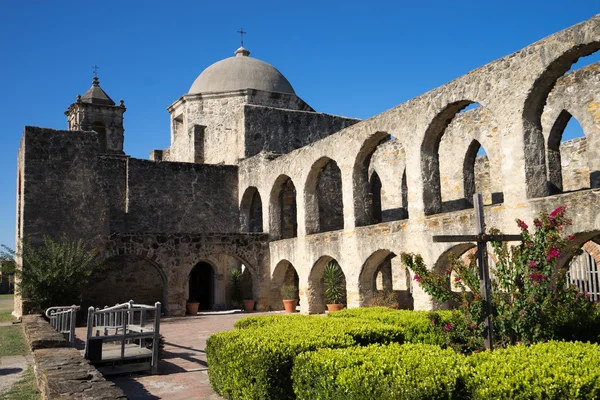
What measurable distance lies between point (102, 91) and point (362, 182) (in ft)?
56.6

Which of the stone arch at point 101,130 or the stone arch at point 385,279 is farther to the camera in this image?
the stone arch at point 101,130

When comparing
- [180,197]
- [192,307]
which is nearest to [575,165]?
[192,307]

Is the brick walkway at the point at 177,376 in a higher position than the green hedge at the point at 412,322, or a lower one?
lower

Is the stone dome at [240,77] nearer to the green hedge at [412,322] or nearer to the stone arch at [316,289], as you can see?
the stone arch at [316,289]

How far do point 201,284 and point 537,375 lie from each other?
16.4m

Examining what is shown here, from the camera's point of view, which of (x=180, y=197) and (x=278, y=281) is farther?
(x=180, y=197)

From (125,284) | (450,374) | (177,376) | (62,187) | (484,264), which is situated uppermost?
(62,187)

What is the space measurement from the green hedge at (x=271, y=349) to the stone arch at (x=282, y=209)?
10.4 meters

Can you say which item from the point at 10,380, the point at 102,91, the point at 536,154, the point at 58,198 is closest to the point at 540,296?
the point at 536,154

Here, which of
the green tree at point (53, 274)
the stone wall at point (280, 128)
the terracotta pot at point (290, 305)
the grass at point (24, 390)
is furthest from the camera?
the stone wall at point (280, 128)

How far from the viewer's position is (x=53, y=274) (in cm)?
1327

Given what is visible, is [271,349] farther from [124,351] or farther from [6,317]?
[6,317]

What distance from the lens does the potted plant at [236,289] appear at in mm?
18016

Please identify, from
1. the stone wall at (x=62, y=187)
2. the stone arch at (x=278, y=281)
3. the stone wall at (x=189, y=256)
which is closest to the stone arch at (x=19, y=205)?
the stone wall at (x=62, y=187)
